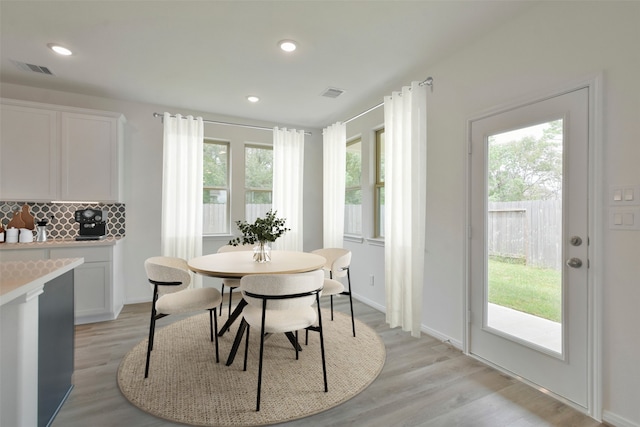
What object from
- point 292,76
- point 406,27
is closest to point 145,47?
point 292,76

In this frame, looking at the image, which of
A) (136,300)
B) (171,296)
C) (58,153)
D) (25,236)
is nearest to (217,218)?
(136,300)

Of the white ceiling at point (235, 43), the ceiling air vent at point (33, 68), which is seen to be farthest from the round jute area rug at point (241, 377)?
the ceiling air vent at point (33, 68)

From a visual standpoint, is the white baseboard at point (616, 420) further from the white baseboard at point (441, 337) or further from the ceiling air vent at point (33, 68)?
the ceiling air vent at point (33, 68)

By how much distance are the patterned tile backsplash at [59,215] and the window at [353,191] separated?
3.25m

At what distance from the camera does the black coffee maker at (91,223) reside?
11.6 ft

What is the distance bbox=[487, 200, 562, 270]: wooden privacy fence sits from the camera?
2.08 m

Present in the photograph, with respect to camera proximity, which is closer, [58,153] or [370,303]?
[58,153]

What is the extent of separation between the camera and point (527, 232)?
2.25 meters

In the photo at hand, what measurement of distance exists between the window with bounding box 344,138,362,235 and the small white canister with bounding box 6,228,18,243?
13.3 feet

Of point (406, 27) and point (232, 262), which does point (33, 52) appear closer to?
point (232, 262)

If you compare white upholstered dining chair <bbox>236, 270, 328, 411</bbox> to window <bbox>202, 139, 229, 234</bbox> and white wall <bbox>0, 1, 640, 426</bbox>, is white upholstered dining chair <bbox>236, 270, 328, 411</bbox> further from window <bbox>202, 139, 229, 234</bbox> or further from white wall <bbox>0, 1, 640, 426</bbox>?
window <bbox>202, 139, 229, 234</bbox>

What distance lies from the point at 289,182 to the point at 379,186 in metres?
1.47

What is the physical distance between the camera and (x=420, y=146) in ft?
10.0

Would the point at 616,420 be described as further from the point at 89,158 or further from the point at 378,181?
the point at 89,158
